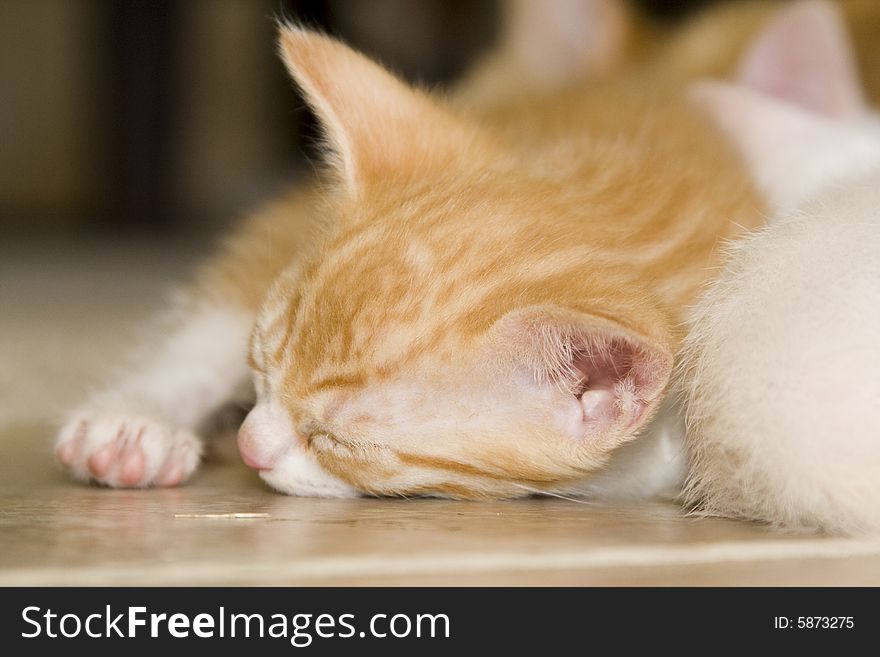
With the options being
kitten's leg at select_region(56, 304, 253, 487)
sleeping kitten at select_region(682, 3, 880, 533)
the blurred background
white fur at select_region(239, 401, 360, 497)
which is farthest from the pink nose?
the blurred background

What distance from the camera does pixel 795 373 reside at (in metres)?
0.87

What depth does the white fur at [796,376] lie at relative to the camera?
849mm

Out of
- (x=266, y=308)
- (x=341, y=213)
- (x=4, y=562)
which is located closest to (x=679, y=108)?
(x=341, y=213)

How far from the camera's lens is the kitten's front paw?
1177 millimetres

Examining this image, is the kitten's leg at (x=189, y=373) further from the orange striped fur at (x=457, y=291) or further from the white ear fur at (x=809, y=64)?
the white ear fur at (x=809, y=64)

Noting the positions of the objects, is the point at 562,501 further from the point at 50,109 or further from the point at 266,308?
the point at 50,109

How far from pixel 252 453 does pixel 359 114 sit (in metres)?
Answer: 0.43

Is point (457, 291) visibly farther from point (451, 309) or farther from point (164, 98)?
point (164, 98)

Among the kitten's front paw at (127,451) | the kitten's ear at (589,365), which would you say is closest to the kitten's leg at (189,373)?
the kitten's front paw at (127,451)

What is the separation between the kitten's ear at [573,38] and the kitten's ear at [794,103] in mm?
664

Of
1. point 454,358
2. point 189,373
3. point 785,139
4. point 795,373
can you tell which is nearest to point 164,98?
point 189,373

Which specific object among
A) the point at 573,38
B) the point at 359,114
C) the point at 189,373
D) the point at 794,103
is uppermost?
the point at 573,38

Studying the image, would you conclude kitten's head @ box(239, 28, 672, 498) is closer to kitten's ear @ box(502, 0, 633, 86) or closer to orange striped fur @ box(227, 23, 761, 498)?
orange striped fur @ box(227, 23, 761, 498)

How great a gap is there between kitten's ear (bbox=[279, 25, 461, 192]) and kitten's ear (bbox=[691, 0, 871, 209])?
47 cm
